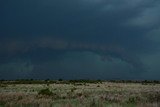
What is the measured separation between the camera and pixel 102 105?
79.1 feet

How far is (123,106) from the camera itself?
943 inches

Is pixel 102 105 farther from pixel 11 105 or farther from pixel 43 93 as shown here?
pixel 43 93

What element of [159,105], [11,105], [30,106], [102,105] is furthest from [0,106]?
[159,105]

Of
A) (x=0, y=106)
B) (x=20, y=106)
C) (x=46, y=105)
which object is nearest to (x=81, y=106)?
(x=46, y=105)

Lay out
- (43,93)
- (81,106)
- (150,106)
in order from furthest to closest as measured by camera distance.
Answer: (43,93) → (81,106) → (150,106)

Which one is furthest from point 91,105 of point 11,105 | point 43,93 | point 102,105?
point 43,93

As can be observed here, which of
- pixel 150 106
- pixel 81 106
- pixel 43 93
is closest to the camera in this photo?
pixel 150 106

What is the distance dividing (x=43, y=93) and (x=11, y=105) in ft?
42.6

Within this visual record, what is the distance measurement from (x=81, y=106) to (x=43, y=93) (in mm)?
14644

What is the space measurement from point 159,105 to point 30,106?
29.7 feet

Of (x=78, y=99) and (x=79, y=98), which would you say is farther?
(x=79, y=98)

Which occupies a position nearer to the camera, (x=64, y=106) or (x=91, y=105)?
(x=64, y=106)

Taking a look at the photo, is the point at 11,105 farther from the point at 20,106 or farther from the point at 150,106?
the point at 150,106

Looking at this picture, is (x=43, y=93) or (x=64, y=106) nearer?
(x=64, y=106)
